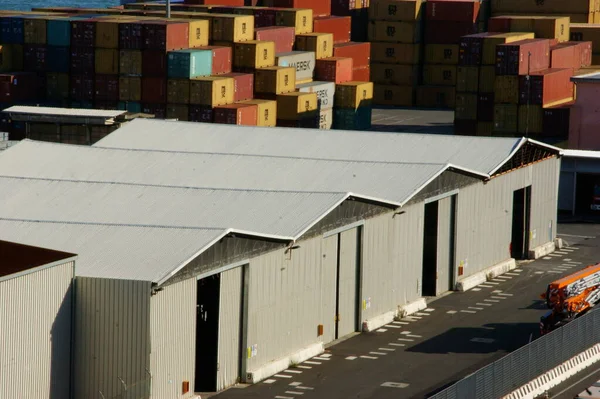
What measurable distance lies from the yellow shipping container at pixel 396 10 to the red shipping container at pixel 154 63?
38149mm

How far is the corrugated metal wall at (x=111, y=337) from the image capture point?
3816cm

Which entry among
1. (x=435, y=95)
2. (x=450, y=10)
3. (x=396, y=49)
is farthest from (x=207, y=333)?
(x=450, y=10)

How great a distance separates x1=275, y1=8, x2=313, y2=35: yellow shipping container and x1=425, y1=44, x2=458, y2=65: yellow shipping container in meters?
17.1

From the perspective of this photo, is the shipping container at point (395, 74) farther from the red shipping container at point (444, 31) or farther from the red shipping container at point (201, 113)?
the red shipping container at point (201, 113)

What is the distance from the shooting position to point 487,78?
100000mm

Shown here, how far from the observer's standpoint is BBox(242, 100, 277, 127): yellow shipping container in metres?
93.3

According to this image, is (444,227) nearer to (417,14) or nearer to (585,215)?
(585,215)

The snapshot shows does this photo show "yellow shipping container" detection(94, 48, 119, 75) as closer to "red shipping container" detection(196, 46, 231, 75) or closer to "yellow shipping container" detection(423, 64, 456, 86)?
"red shipping container" detection(196, 46, 231, 75)

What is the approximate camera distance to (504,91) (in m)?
96.5

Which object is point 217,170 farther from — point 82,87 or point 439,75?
point 439,75

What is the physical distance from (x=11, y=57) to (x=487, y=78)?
3222cm

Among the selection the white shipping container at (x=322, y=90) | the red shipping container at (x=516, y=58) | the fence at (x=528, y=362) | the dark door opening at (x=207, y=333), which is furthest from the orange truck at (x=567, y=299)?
the white shipping container at (x=322, y=90)

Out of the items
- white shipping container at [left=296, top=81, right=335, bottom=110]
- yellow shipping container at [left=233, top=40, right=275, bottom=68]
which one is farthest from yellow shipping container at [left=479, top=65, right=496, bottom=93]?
yellow shipping container at [left=233, top=40, right=275, bottom=68]

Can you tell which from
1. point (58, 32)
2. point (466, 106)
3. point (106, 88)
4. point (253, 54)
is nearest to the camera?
point (106, 88)
